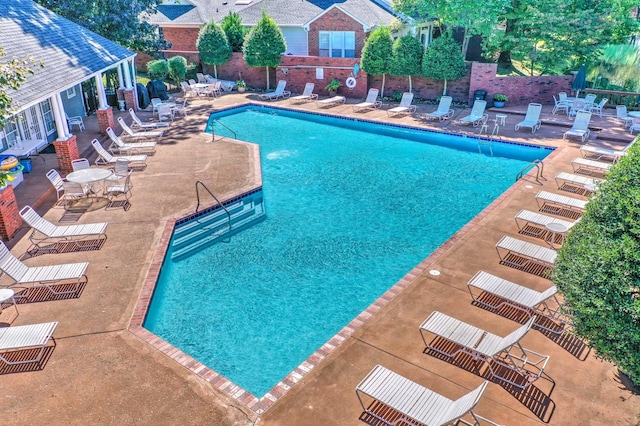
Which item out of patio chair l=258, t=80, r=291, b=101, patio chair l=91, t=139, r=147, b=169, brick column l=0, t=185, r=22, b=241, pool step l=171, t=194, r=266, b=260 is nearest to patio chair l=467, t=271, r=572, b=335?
pool step l=171, t=194, r=266, b=260

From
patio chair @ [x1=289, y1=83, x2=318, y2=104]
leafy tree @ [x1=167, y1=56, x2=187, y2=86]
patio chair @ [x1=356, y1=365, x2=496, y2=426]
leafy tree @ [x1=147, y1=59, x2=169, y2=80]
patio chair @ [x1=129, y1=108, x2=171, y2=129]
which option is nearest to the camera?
patio chair @ [x1=356, y1=365, x2=496, y2=426]

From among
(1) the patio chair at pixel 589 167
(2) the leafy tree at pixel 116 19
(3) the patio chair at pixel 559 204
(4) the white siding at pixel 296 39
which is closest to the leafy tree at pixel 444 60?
(1) the patio chair at pixel 589 167

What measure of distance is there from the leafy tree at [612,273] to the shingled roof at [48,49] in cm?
1213

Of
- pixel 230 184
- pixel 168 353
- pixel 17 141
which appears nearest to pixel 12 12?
pixel 17 141

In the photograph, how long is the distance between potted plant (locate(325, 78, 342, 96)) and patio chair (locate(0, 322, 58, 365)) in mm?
21561

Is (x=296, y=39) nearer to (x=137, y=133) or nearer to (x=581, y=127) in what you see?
(x=137, y=133)

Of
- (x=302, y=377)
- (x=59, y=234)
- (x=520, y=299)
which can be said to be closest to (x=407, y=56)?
(x=520, y=299)

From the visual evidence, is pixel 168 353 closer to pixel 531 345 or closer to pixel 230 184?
pixel 531 345

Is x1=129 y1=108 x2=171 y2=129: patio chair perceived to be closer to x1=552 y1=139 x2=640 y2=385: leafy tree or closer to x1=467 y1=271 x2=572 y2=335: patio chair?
x1=467 y1=271 x2=572 y2=335: patio chair

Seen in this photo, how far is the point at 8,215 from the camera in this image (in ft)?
37.8

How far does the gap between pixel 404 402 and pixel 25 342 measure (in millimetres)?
5775

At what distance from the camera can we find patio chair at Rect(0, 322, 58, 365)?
7.54 metres

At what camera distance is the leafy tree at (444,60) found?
77.9 feet

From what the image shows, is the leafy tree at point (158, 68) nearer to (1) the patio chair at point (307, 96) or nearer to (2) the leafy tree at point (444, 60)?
(1) the patio chair at point (307, 96)
